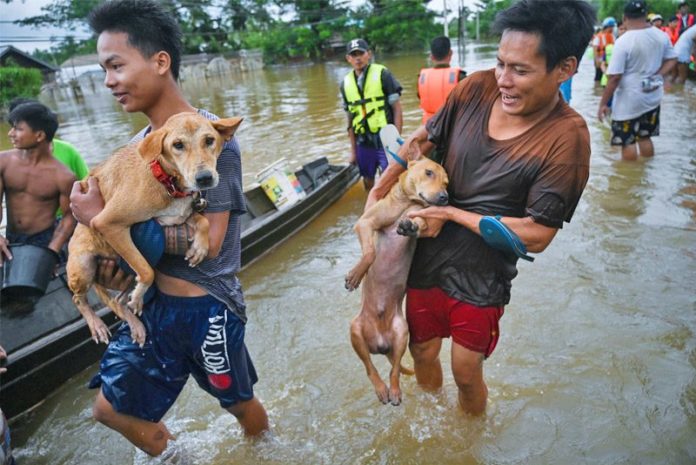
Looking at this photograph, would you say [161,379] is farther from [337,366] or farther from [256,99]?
[256,99]

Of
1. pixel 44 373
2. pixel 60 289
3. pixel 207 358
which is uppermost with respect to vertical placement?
pixel 207 358

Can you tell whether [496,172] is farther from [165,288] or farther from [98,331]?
[98,331]

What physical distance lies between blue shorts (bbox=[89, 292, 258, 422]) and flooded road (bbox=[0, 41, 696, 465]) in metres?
0.98

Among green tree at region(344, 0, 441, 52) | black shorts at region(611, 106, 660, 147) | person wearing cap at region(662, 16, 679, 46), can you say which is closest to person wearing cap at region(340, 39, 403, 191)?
black shorts at region(611, 106, 660, 147)

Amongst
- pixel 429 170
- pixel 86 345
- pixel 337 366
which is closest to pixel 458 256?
pixel 429 170

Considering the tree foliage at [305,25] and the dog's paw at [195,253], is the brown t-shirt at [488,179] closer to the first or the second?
the dog's paw at [195,253]

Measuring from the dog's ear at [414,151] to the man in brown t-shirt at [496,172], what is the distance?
0.9 inches

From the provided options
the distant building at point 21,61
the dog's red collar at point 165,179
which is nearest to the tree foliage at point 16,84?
the distant building at point 21,61

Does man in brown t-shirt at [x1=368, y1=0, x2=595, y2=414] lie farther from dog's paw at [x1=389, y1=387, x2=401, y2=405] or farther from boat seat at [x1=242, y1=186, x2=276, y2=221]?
boat seat at [x1=242, y1=186, x2=276, y2=221]

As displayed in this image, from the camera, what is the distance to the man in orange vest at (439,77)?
7020mm

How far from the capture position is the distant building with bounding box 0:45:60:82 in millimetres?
33831

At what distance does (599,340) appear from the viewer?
4.52m

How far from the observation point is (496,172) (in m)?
2.56

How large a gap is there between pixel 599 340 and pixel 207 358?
3.64 m
